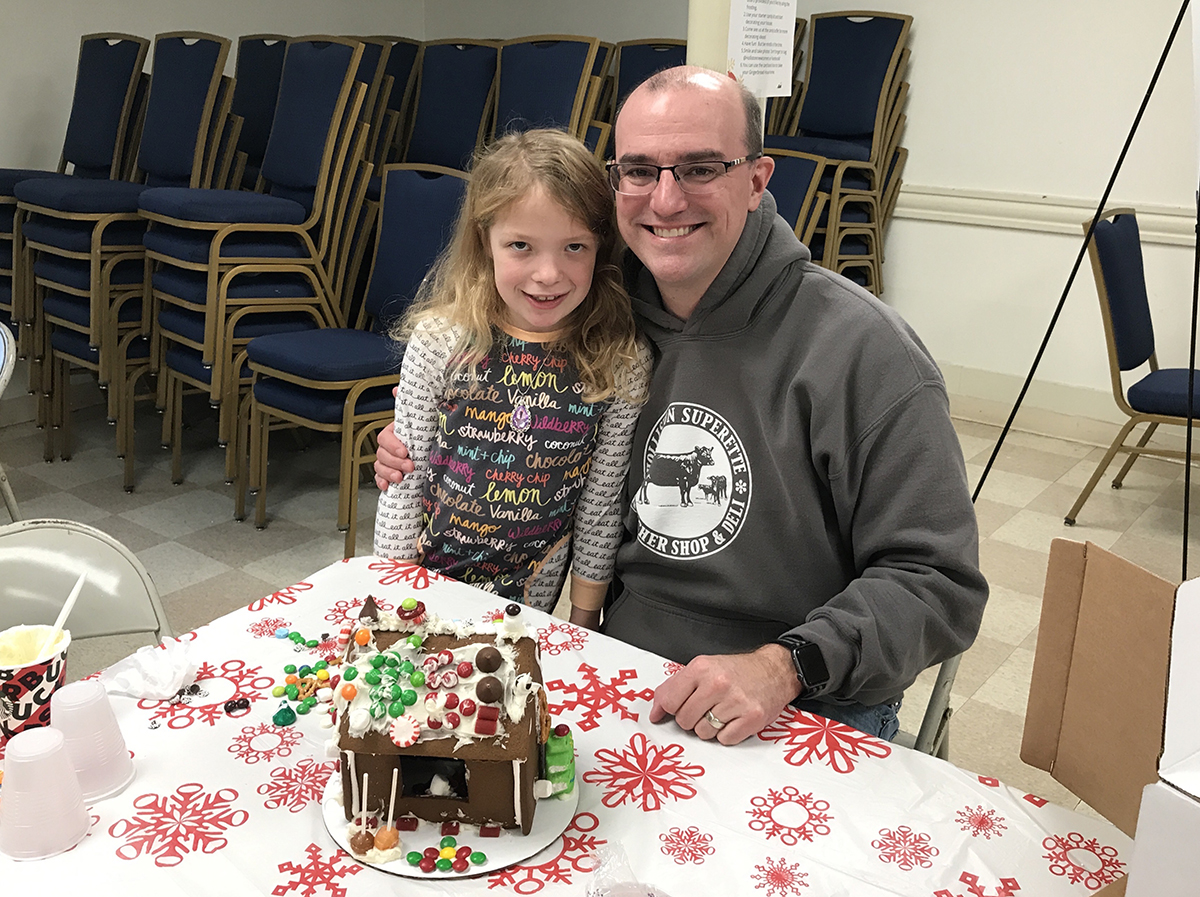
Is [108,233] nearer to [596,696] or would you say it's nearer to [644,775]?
[596,696]

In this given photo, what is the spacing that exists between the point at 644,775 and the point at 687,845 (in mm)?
101

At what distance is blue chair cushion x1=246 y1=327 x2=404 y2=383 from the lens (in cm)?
291

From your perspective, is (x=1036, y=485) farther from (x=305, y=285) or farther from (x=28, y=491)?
(x=28, y=491)

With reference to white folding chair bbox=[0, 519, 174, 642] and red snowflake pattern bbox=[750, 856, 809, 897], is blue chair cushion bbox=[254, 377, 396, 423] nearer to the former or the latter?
white folding chair bbox=[0, 519, 174, 642]

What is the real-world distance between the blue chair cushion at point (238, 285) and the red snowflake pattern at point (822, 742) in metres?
2.69

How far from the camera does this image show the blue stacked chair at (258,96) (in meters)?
4.25

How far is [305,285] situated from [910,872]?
120 inches

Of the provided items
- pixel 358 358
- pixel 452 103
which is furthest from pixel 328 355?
pixel 452 103

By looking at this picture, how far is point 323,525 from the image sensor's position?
3.32 meters

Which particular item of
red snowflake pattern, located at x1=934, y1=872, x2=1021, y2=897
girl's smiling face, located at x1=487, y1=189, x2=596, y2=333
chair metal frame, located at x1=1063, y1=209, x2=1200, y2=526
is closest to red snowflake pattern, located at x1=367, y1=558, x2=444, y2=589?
girl's smiling face, located at x1=487, y1=189, x2=596, y2=333

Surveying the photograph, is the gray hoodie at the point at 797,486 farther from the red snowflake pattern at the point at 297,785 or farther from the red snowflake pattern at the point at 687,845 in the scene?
the red snowflake pattern at the point at 297,785

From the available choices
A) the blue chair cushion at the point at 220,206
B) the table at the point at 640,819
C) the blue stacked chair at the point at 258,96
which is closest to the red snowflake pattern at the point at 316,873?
the table at the point at 640,819

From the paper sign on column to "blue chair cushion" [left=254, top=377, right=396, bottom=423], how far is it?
4.95ft

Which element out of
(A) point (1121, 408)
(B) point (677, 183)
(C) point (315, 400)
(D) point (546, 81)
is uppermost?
(D) point (546, 81)
